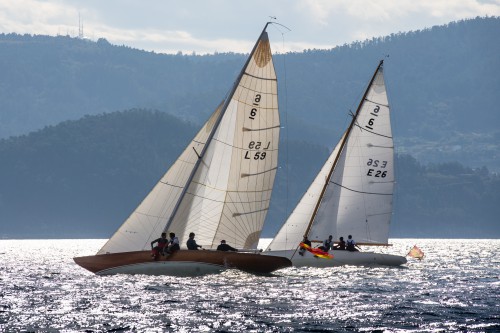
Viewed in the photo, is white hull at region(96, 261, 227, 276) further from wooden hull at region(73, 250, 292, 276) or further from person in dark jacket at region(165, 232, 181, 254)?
person in dark jacket at region(165, 232, 181, 254)

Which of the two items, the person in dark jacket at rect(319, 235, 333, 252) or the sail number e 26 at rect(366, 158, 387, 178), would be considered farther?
the sail number e 26 at rect(366, 158, 387, 178)

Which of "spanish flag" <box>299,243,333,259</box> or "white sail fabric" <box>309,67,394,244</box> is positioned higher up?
"white sail fabric" <box>309,67,394,244</box>

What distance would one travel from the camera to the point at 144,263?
4394cm

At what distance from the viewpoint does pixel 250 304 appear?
37.4 meters

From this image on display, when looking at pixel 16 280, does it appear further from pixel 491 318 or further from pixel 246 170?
pixel 491 318

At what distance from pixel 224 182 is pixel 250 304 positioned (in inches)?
403

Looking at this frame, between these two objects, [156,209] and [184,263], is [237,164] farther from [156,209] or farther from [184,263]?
[184,263]

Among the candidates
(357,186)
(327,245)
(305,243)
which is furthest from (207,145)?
(357,186)

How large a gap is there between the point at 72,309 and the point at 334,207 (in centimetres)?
2646

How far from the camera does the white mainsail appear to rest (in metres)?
45.8

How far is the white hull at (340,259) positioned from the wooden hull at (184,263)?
11129 mm

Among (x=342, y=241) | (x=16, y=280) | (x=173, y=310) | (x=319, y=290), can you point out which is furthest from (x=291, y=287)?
(x=16, y=280)

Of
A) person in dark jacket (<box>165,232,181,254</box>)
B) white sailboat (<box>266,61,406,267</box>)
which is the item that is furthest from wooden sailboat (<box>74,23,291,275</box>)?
white sailboat (<box>266,61,406,267</box>)

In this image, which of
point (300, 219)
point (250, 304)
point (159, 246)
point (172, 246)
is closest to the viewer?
point (250, 304)
